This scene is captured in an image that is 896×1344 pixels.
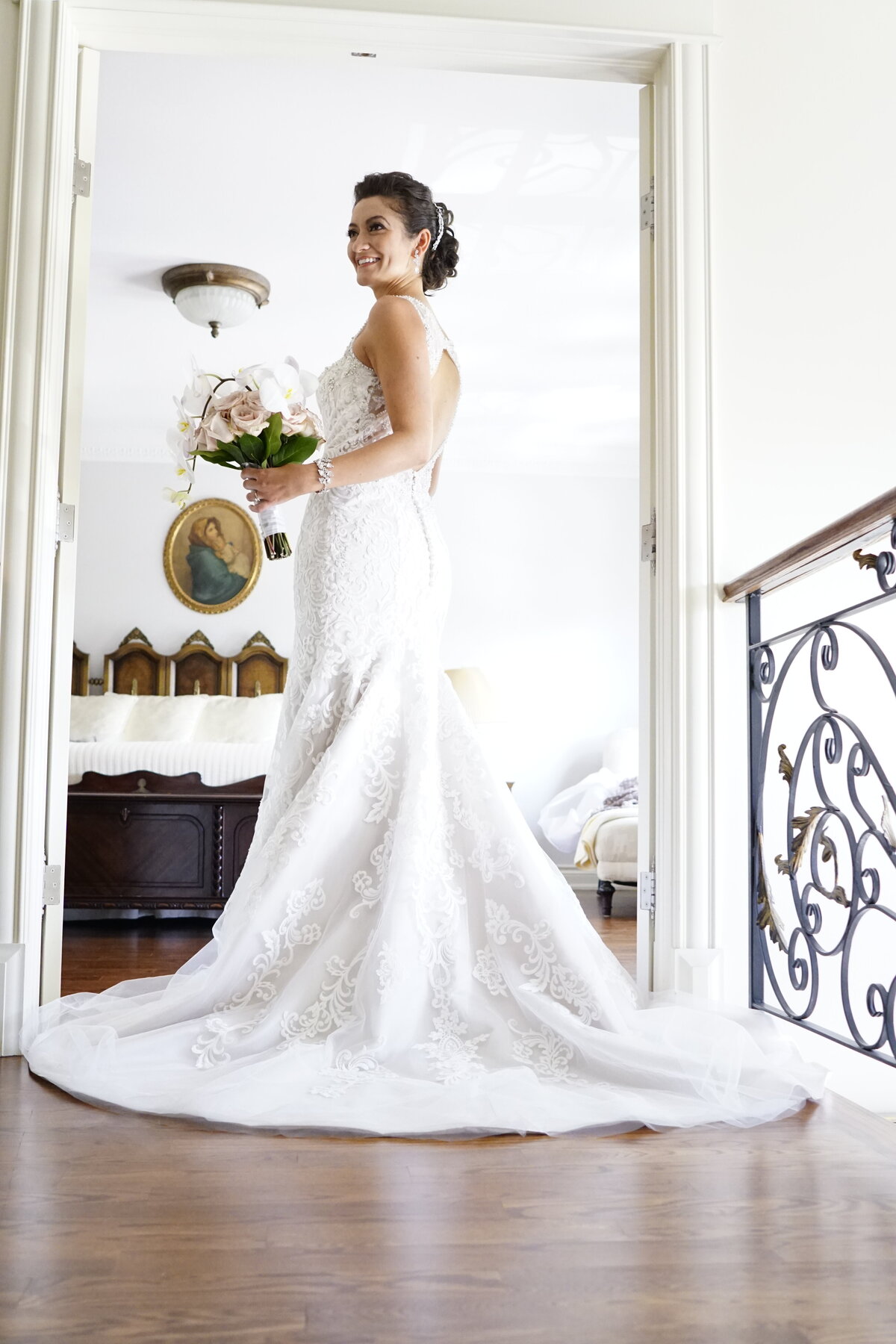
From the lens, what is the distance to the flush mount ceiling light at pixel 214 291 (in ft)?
17.1

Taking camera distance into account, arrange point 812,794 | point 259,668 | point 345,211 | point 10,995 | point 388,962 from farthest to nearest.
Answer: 1. point 259,668
2. point 345,211
3. point 812,794
4. point 10,995
5. point 388,962

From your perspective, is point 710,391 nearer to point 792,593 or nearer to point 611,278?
point 792,593

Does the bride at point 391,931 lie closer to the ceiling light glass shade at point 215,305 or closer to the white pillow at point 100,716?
the ceiling light glass shade at point 215,305

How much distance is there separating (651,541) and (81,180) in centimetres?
165

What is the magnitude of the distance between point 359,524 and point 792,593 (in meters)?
1.03

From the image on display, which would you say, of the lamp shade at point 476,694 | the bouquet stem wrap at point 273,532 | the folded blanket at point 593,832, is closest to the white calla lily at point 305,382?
the bouquet stem wrap at point 273,532

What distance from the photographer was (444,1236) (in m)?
1.34

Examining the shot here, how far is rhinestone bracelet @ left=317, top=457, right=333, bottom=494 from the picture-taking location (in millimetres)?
2201

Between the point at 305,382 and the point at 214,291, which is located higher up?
the point at 214,291

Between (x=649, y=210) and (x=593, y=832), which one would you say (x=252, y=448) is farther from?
(x=593, y=832)

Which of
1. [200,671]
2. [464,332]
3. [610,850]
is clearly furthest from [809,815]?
[200,671]

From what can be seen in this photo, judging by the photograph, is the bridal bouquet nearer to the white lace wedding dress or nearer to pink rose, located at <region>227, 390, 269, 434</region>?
pink rose, located at <region>227, 390, 269, 434</region>

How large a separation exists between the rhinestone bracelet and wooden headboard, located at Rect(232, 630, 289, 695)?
574 centimetres

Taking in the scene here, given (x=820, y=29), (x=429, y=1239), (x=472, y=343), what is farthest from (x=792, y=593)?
(x=472, y=343)
